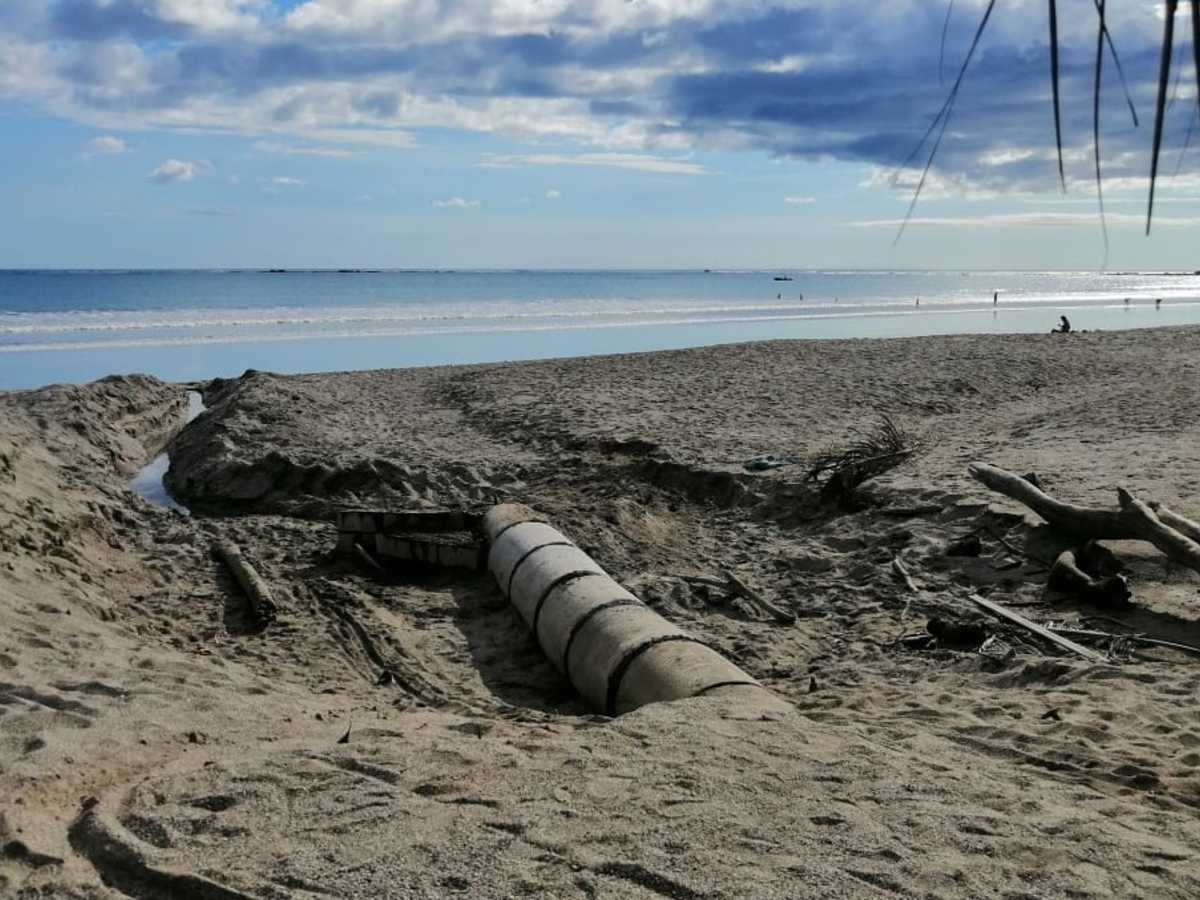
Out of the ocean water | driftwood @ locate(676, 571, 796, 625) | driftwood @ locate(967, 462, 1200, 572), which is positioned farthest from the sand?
the ocean water

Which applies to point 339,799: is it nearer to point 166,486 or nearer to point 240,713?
point 240,713

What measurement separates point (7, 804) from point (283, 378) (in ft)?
57.7

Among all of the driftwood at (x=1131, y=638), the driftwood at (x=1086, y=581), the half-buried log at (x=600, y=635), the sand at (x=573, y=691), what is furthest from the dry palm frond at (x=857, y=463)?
the driftwood at (x=1131, y=638)

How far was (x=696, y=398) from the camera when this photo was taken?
17531mm

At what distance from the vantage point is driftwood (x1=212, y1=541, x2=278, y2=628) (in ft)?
26.7

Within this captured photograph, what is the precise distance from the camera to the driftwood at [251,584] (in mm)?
8141

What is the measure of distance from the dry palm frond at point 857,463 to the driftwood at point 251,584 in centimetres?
543

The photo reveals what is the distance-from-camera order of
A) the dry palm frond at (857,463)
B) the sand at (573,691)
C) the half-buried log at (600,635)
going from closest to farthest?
the sand at (573,691) < the half-buried log at (600,635) < the dry palm frond at (857,463)

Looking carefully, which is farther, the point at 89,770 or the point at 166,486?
the point at 166,486

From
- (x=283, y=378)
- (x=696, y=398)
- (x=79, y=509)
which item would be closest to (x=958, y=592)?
(x=79, y=509)

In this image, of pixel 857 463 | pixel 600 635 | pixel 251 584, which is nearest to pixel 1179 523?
pixel 857 463

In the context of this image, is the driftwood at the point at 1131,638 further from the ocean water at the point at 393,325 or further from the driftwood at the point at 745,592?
the ocean water at the point at 393,325

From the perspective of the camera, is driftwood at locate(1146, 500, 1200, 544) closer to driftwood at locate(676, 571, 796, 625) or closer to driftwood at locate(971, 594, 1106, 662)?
driftwood at locate(971, 594, 1106, 662)

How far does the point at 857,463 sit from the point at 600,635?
199 inches
